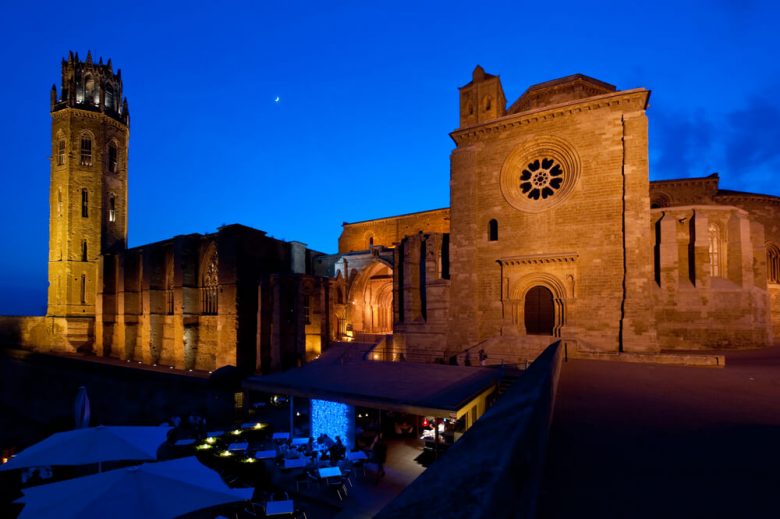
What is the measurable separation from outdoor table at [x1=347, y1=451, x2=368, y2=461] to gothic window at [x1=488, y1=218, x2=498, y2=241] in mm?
10968

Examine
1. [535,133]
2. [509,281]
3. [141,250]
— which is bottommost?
[509,281]

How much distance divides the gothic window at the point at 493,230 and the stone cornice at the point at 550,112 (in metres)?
4.00

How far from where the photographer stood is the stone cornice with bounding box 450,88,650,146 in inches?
594

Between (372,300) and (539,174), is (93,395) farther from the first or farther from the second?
(539,174)

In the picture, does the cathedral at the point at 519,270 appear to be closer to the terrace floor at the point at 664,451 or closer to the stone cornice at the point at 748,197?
the stone cornice at the point at 748,197

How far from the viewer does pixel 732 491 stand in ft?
8.95

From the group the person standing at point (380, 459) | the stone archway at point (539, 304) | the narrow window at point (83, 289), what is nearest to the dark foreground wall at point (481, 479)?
the person standing at point (380, 459)

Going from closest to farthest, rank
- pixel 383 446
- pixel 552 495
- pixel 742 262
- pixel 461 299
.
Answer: pixel 552 495 → pixel 383 446 → pixel 742 262 → pixel 461 299

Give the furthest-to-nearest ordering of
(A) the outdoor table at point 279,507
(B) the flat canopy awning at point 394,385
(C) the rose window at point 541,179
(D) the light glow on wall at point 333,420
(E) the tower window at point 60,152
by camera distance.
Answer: (E) the tower window at point 60,152
(C) the rose window at point 541,179
(D) the light glow on wall at point 333,420
(B) the flat canopy awning at point 394,385
(A) the outdoor table at point 279,507

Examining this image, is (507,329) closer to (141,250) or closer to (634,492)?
(634,492)

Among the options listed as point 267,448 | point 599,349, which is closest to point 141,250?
point 267,448

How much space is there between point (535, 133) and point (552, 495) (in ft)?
55.9

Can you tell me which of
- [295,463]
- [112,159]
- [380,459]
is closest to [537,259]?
Answer: [380,459]

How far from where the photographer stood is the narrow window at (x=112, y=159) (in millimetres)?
34281
